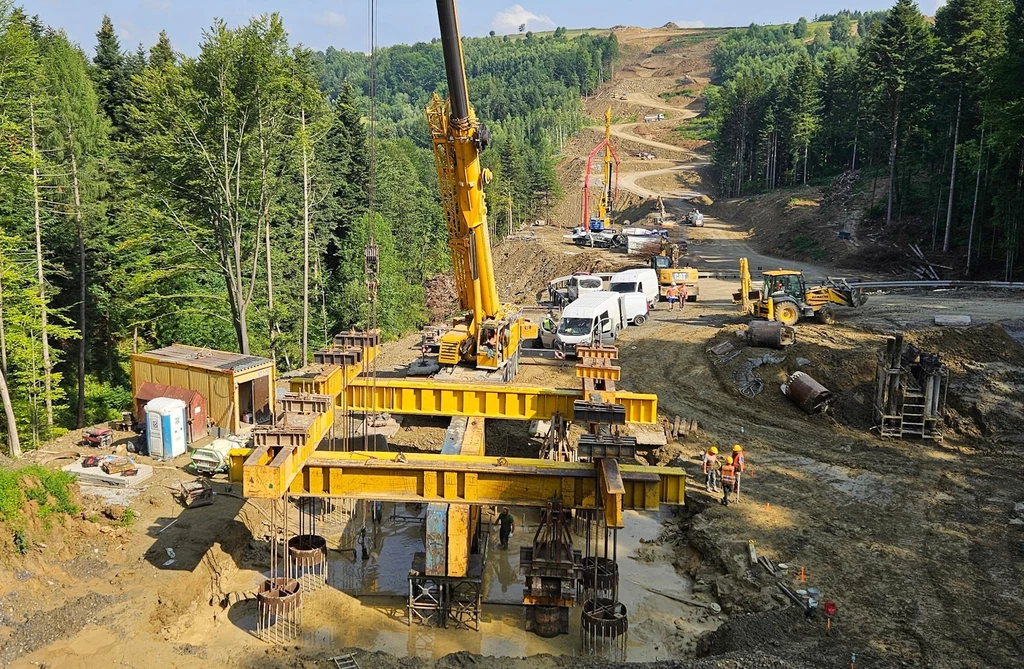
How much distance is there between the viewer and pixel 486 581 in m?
14.7

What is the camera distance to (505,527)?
643 inches

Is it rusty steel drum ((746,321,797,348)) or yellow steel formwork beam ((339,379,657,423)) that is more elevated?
rusty steel drum ((746,321,797,348))

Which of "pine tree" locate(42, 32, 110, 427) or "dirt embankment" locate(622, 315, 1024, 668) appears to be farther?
"pine tree" locate(42, 32, 110, 427)

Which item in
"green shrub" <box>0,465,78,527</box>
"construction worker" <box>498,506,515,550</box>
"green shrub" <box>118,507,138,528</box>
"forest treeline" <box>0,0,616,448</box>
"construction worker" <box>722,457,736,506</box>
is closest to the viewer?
"green shrub" <box>0,465,78,527</box>

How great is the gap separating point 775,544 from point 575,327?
14.5 metres

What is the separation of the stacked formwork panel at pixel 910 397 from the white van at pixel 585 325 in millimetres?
9545

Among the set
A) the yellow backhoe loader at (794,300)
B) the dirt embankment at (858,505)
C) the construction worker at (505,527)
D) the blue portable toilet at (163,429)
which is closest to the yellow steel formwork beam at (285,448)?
the construction worker at (505,527)

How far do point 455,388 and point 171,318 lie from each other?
19.6 m

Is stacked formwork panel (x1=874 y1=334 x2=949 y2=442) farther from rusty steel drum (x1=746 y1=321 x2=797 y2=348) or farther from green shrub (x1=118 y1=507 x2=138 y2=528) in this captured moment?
green shrub (x1=118 y1=507 x2=138 y2=528)

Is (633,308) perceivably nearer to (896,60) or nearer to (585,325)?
(585,325)

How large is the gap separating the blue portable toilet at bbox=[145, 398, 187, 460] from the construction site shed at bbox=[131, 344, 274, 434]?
1357mm

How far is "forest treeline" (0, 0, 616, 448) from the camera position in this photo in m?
23.1

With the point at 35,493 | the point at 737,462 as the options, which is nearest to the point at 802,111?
the point at 737,462

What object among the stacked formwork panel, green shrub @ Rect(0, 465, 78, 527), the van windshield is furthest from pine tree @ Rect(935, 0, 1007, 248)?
green shrub @ Rect(0, 465, 78, 527)
